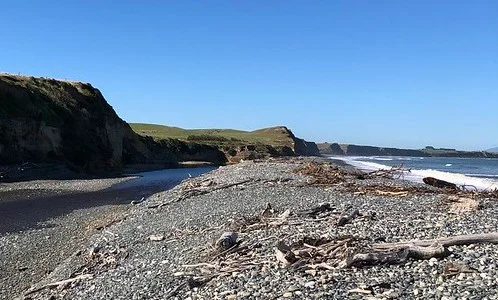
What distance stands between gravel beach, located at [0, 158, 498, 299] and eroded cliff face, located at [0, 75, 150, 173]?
114ft

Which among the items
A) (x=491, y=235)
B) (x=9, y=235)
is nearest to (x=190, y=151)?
(x=9, y=235)

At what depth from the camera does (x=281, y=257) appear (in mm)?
9961

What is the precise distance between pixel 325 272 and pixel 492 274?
279cm

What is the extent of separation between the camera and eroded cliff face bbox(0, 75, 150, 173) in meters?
50.8

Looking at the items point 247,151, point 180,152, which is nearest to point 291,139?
point 247,151

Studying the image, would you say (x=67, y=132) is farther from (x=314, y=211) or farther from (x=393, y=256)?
(x=393, y=256)

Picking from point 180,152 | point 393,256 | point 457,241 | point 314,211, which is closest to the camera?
point 393,256

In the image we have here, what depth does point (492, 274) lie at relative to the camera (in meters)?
7.88

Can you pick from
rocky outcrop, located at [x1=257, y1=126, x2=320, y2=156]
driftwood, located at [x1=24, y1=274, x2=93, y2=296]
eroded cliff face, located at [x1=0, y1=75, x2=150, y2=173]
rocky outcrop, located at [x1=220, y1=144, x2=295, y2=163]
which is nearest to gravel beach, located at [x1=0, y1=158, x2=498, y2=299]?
driftwood, located at [x1=24, y1=274, x2=93, y2=296]

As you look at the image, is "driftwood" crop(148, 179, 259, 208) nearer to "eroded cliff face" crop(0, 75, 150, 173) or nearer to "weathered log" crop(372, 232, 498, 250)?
"weathered log" crop(372, 232, 498, 250)

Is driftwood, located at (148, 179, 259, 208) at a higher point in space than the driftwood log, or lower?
lower

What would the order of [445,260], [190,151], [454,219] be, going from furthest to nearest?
[190,151]
[454,219]
[445,260]

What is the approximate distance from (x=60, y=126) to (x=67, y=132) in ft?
5.40

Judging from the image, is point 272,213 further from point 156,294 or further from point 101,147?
point 101,147
